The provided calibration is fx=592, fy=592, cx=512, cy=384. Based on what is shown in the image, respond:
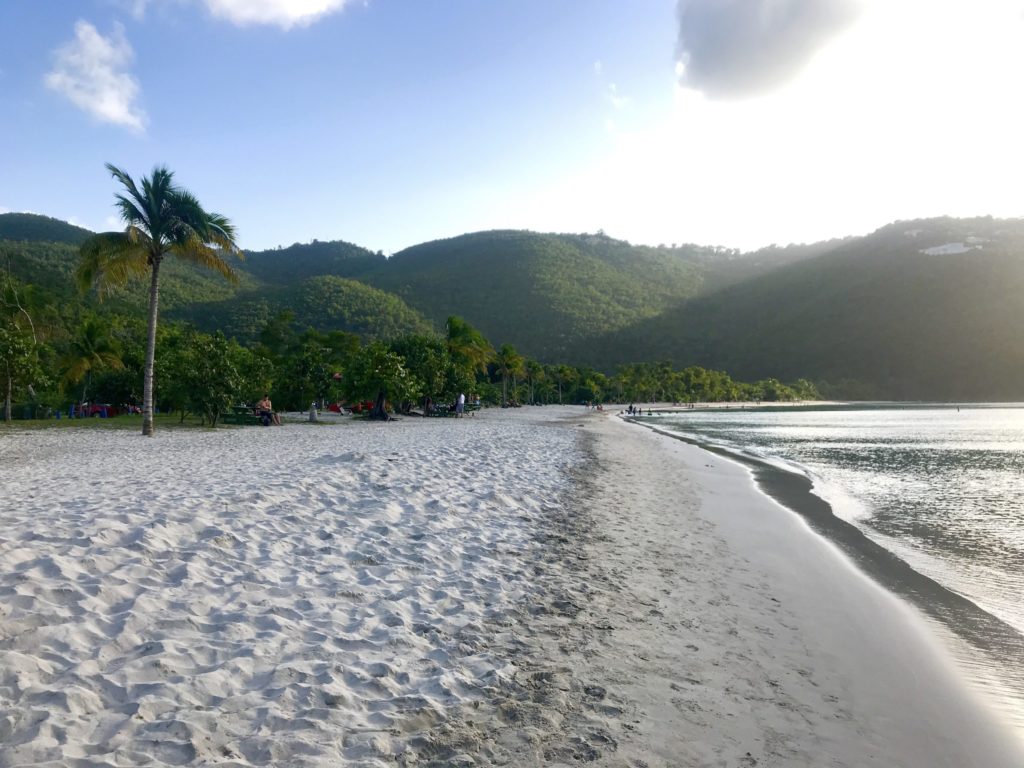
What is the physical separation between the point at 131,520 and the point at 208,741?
4053 mm

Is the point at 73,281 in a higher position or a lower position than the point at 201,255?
higher

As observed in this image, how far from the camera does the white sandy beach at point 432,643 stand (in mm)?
3133

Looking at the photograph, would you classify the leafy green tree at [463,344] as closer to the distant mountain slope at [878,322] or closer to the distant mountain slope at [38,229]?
the distant mountain slope at [38,229]

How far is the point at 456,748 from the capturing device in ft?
10.2

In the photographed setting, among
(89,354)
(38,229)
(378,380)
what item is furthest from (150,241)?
(38,229)

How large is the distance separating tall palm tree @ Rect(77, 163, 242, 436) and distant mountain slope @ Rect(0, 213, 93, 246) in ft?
246

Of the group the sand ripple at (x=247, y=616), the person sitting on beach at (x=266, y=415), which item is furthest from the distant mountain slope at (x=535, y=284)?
the sand ripple at (x=247, y=616)

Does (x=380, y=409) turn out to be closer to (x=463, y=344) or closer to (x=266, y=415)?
(x=266, y=415)

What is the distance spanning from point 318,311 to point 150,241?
72.4m

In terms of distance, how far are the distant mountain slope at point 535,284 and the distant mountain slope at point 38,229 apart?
53.0 m

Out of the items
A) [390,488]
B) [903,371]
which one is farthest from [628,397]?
[390,488]

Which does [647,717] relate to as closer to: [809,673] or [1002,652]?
[809,673]

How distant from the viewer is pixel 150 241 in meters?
20.0

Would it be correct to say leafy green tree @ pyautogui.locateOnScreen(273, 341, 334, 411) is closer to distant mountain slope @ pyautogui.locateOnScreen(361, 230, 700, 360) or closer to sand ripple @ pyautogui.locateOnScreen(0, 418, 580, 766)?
sand ripple @ pyautogui.locateOnScreen(0, 418, 580, 766)
